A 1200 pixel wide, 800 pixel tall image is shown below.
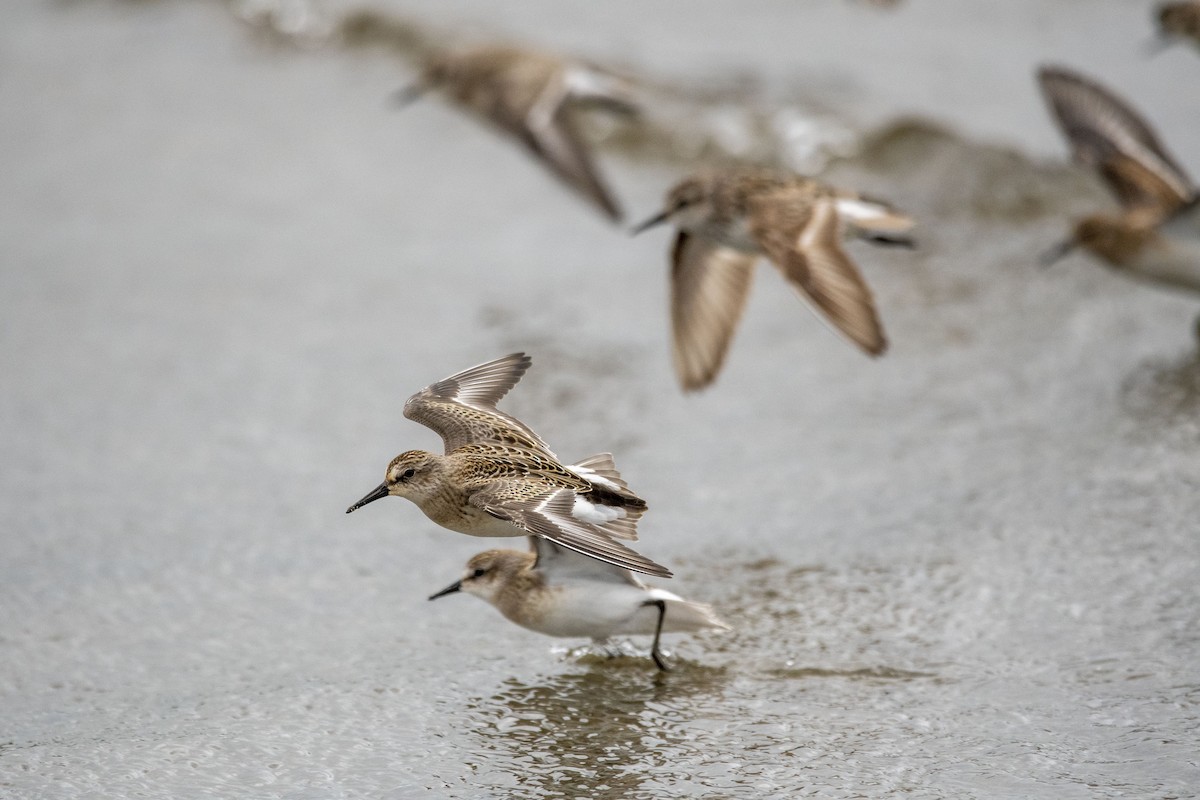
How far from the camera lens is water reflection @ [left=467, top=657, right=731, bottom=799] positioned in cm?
394

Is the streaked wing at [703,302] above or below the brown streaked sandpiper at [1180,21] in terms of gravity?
below

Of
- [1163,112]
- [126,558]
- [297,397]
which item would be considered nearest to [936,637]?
[126,558]

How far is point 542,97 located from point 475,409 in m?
3.30

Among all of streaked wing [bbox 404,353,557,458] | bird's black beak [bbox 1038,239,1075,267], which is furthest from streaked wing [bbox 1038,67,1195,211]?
streaked wing [bbox 404,353,557,458]

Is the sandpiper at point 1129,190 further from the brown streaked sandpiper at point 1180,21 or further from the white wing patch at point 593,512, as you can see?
the white wing patch at point 593,512

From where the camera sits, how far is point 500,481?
453 cm

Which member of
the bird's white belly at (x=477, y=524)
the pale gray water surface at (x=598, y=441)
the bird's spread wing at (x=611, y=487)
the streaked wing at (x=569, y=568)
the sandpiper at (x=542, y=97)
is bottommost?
the pale gray water surface at (x=598, y=441)

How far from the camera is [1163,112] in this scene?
9.52 metres

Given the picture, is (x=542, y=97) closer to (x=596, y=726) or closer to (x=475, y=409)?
(x=475, y=409)

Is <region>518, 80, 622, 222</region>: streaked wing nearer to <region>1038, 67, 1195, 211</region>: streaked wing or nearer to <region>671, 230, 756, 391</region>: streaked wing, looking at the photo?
<region>671, 230, 756, 391</region>: streaked wing

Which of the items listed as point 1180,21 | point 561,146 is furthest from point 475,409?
point 1180,21

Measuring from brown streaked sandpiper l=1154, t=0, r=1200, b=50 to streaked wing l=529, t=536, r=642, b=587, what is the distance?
6.19 metres

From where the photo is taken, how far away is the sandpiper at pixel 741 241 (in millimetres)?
5645

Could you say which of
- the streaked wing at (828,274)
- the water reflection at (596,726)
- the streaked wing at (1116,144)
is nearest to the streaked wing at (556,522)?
the water reflection at (596,726)
